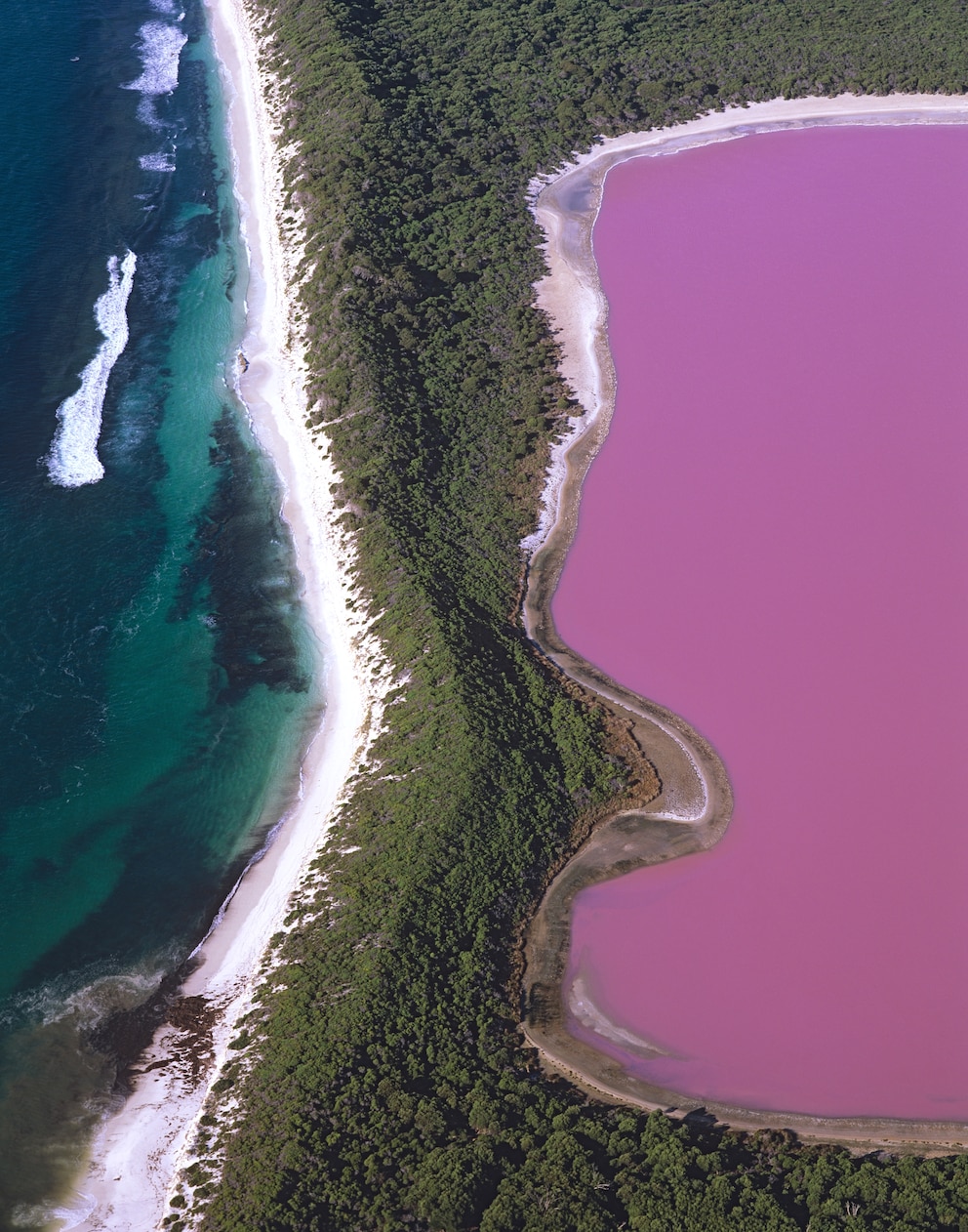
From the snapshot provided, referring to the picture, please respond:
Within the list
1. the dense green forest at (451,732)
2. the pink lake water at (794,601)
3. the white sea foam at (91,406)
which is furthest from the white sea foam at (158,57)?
the pink lake water at (794,601)

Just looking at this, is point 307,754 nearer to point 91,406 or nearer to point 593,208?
point 91,406

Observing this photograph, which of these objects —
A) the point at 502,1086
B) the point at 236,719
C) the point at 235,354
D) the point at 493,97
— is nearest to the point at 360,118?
the point at 493,97

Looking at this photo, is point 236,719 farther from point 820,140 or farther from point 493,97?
point 820,140

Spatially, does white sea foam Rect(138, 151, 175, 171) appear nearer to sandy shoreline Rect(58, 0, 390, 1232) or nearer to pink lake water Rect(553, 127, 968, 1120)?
sandy shoreline Rect(58, 0, 390, 1232)

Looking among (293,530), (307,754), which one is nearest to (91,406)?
(293,530)

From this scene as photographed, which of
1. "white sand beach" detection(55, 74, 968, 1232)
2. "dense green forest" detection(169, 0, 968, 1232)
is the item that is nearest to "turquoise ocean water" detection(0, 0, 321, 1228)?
"white sand beach" detection(55, 74, 968, 1232)
